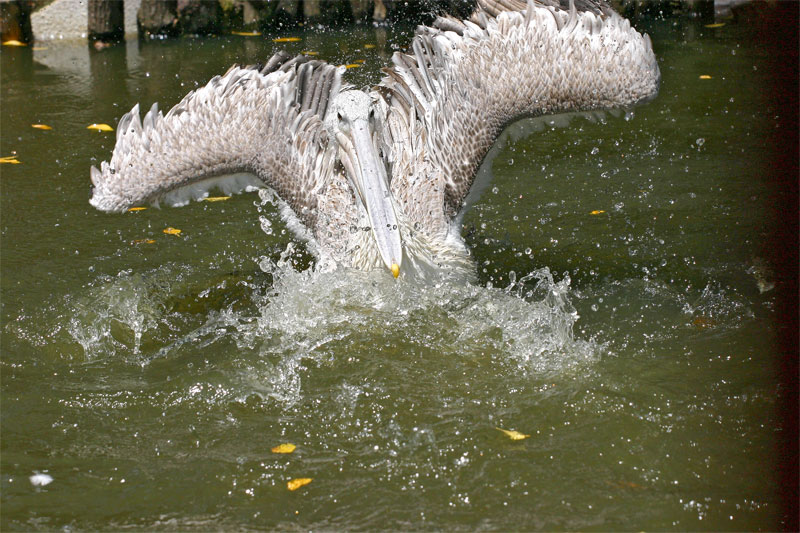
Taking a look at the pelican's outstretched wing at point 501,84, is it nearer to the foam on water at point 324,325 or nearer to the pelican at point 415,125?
the pelican at point 415,125

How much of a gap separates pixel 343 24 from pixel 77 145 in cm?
503

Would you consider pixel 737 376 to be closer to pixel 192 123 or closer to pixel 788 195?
pixel 788 195

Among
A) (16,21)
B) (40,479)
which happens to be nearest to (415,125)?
(40,479)

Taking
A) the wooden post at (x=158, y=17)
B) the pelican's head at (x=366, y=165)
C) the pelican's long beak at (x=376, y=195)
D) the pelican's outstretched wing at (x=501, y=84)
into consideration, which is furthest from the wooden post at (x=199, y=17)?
the pelican's long beak at (x=376, y=195)

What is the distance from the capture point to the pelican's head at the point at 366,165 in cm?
476

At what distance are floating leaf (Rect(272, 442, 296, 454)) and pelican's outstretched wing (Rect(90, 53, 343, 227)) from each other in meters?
1.81

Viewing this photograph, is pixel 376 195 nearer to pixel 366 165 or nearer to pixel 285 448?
pixel 366 165

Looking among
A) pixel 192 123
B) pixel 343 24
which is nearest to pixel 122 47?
pixel 343 24

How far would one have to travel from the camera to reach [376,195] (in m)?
4.86

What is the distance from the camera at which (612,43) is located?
540 centimetres

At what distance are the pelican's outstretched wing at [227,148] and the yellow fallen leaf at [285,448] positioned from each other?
1.81 meters

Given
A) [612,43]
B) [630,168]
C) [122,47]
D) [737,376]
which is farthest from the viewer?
[122,47]

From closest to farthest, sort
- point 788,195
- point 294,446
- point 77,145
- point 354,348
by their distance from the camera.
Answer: point 294,446
point 354,348
point 788,195
point 77,145

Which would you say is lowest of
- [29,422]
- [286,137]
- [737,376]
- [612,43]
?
[29,422]
